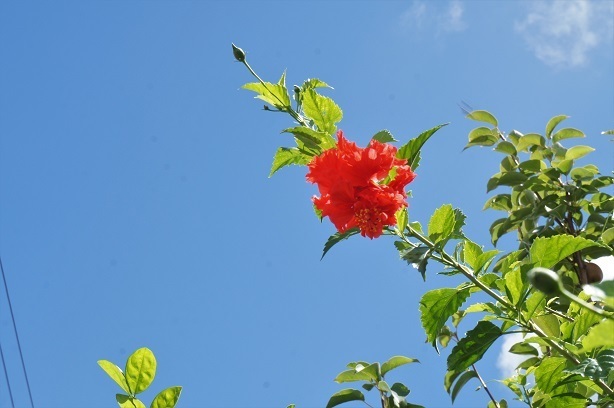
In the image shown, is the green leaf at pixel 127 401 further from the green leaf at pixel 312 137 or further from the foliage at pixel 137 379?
the green leaf at pixel 312 137

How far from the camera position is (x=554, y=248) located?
1518 mm

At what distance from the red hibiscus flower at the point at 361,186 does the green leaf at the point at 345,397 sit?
20.6 inches

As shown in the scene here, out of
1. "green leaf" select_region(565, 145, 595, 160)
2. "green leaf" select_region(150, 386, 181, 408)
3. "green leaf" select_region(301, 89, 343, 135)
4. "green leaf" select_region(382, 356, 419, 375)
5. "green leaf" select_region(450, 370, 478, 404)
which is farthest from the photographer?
"green leaf" select_region(565, 145, 595, 160)

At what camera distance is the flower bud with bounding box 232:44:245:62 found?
1.76 m

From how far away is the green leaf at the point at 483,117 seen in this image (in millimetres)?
2785

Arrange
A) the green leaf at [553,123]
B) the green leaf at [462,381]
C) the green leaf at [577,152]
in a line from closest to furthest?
the green leaf at [462,381] → the green leaf at [577,152] → the green leaf at [553,123]

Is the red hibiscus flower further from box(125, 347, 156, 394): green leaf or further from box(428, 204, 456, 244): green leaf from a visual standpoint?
box(125, 347, 156, 394): green leaf

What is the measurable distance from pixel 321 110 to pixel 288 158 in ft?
0.50

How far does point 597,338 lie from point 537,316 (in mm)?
1045

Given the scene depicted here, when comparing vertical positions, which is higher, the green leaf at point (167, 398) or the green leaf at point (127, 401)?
the green leaf at point (127, 401)

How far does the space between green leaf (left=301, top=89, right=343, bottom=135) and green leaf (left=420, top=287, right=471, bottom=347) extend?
0.48 m

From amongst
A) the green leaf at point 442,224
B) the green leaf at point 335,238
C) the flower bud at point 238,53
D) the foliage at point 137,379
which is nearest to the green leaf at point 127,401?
the foliage at point 137,379

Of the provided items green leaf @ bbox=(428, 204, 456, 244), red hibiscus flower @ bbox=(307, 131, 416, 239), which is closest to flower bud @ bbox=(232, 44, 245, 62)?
red hibiscus flower @ bbox=(307, 131, 416, 239)

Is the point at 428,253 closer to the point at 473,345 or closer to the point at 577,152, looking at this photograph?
the point at 473,345
